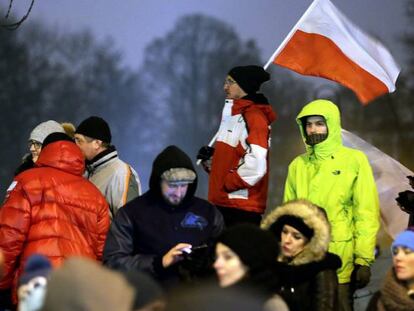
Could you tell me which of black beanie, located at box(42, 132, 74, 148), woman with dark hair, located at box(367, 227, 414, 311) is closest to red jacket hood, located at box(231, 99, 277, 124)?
black beanie, located at box(42, 132, 74, 148)

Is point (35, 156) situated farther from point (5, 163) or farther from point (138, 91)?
point (138, 91)

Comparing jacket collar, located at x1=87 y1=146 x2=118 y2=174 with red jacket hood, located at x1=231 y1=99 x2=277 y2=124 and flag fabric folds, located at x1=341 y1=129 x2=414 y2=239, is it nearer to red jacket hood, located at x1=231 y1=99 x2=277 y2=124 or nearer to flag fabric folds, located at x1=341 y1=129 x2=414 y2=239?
red jacket hood, located at x1=231 y1=99 x2=277 y2=124

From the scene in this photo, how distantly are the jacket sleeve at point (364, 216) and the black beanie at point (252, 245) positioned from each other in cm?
199

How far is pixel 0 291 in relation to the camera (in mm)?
6934

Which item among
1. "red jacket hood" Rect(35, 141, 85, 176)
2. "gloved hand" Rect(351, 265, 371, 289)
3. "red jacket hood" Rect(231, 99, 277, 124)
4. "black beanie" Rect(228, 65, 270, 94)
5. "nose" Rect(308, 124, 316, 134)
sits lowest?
"gloved hand" Rect(351, 265, 371, 289)

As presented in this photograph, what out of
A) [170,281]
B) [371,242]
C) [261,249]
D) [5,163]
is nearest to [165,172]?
[170,281]

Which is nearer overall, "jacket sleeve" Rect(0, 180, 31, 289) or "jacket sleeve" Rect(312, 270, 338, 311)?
"jacket sleeve" Rect(312, 270, 338, 311)

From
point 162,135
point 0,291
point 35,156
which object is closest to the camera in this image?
point 0,291

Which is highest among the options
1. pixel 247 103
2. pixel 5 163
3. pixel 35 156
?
pixel 247 103

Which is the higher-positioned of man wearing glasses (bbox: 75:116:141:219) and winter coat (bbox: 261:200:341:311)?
man wearing glasses (bbox: 75:116:141:219)

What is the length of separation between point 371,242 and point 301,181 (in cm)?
65

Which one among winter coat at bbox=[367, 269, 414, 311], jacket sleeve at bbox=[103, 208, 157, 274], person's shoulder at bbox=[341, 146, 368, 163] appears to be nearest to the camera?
winter coat at bbox=[367, 269, 414, 311]

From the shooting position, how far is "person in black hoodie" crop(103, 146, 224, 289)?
20.6ft

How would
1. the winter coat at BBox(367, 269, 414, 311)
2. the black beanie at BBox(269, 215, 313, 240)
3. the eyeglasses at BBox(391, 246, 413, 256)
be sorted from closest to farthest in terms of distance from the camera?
the winter coat at BBox(367, 269, 414, 311)
the eyeglasses at BBox(391, 246, 413, 256)
the black beanie at BBox(269, 215, 313, 240)
